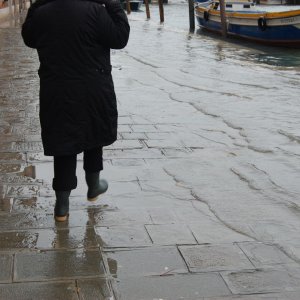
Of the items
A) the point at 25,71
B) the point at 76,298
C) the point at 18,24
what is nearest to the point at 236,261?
the point at 76,298

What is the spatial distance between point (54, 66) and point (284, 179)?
2432mm

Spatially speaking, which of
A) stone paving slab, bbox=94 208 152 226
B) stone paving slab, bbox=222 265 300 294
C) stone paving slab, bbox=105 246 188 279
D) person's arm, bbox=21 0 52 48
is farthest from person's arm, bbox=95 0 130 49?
stone paving slab, bbox=222 265 300 294

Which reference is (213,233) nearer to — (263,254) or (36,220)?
(263,254)

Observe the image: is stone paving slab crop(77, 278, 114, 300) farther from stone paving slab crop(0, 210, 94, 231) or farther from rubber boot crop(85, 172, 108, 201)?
rubber boot crop(85, 172, 108, 201)

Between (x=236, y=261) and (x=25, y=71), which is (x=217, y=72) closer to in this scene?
(x=25, y=71)

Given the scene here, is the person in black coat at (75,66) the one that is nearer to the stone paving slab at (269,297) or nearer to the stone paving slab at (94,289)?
the stone paving slab at (94,289)

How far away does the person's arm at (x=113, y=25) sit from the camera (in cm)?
370

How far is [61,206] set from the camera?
399 cm

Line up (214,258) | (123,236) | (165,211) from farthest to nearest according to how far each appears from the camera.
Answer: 1. (165,211)
2. (123,236)
3. (214,258)

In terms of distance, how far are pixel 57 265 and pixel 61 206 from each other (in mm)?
714

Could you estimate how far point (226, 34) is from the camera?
26.4 meters

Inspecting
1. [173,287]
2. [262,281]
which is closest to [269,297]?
[262,281]

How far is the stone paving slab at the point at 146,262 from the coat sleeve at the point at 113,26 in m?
1.30

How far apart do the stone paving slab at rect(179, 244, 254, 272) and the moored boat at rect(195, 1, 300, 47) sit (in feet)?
65.0
